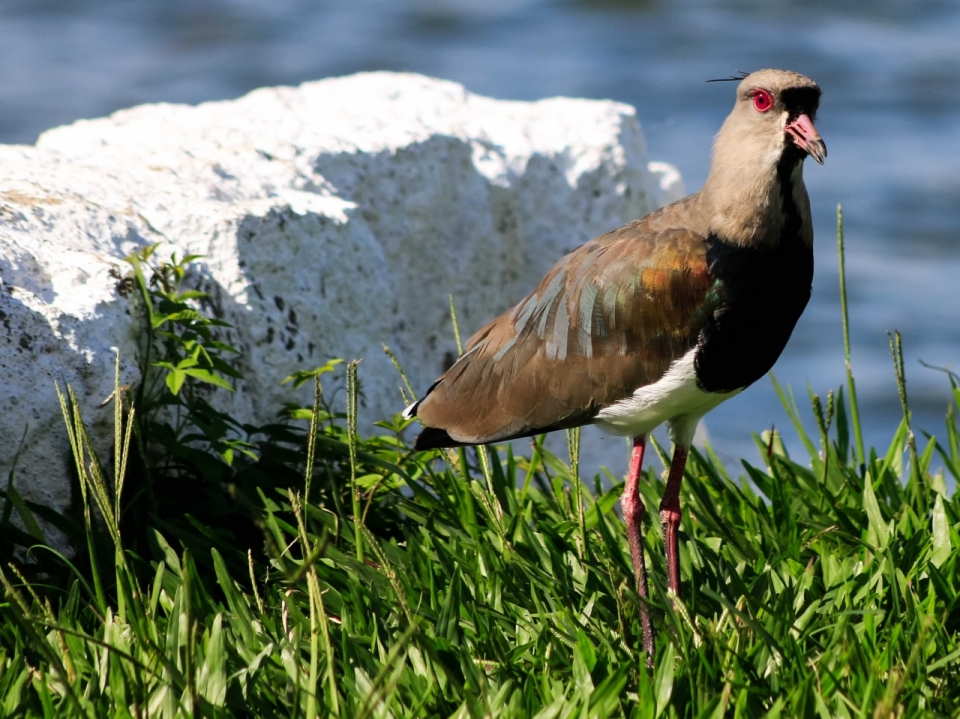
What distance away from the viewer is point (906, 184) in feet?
37.2

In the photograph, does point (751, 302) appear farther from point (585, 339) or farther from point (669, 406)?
point (585, 339)

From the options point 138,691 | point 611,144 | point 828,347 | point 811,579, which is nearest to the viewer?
point 138,691

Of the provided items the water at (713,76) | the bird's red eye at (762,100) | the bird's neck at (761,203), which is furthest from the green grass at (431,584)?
the water at (713,76)

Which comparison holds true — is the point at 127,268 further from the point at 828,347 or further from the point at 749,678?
the point at 828,347

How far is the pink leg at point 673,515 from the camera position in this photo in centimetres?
350

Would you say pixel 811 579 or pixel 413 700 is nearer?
pixel 413 700

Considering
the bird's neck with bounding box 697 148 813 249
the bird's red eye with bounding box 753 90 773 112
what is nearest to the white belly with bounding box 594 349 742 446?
the bird's neck with bounding box 697 148 813 249

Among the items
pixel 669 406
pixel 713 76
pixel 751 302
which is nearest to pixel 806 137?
pixel 751 302

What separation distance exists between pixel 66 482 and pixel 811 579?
2178 millimetres

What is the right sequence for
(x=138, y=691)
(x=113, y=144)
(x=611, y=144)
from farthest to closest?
(x=611, y=144), (x=113, y=144), (x=138, y=691)

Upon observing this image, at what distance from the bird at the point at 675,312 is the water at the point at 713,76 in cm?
533

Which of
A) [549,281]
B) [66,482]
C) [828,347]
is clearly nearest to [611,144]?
[549,281]

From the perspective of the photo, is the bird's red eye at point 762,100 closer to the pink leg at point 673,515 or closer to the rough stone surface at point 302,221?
the pink leg at point 673,515

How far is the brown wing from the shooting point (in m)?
3.43
